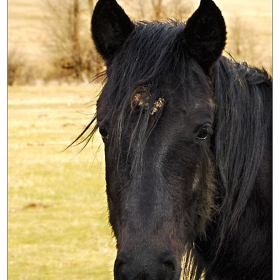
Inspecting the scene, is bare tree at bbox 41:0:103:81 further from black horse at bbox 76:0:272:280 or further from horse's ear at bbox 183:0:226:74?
horse's ear at bbox 183:0:226:74

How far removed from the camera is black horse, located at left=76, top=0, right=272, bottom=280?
Answer: 2141 millimetres

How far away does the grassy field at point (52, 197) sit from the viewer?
7.44 meters

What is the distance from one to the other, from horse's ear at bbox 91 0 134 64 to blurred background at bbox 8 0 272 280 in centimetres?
189

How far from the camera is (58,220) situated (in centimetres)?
931

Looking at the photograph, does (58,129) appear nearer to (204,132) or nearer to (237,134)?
(237,134)

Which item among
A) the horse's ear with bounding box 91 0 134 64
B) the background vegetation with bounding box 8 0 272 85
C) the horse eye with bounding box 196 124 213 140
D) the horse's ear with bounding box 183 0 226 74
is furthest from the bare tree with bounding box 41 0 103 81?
the horse eye with bounding box 196 124 213 140

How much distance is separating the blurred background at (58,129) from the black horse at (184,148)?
194cm

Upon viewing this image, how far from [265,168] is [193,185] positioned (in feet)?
1.70

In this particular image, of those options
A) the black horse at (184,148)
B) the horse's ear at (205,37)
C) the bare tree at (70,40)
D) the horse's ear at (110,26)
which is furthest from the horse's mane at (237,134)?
the bare tree at (70,40)

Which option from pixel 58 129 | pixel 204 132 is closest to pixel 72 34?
pixel 58 129

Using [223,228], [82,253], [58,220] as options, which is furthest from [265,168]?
[58,220]

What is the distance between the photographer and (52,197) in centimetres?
1025

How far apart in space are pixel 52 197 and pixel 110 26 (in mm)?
7965

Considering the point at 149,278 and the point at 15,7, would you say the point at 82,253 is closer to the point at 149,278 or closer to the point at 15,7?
the point at 15,7
